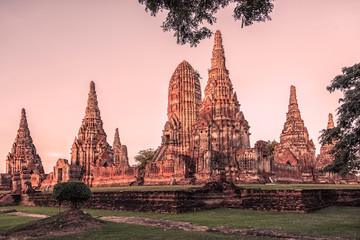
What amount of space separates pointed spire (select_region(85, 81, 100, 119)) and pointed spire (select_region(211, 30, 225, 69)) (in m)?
23.6

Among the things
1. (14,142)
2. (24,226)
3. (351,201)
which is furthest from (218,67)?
(14,142)

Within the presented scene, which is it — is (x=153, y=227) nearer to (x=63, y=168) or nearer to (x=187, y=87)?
(x=63, y=168)

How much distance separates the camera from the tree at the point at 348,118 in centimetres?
1111

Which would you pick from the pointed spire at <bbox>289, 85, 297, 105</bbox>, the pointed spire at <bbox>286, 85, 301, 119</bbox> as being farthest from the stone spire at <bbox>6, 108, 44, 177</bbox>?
the pointed spire at <bbox>289, 85, 297, 105</bbox>

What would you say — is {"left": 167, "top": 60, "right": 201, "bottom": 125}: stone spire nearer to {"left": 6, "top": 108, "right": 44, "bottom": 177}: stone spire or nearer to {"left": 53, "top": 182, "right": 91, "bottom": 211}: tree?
{"left": 6, "top": 108, "right": 44, "bottom": 177}: stone spire

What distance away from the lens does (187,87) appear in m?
50.8

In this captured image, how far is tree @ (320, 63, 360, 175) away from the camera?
1111 centimetres

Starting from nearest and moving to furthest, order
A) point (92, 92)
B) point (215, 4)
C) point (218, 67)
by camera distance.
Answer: point (215, 4), point (218, 67), point (92, 92)

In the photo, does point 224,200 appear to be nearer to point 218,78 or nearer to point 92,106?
point 218,78

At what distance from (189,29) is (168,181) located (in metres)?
21.2

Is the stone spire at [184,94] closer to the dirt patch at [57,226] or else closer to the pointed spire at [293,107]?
the pointed spire at [293,107]

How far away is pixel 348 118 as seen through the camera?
37.2ft

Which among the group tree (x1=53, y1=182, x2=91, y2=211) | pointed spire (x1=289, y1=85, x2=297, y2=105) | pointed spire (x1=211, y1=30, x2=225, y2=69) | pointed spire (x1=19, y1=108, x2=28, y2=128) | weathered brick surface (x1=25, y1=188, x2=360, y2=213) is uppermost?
pointed spire (x1=211, y1=30, x2=225, y2=69)

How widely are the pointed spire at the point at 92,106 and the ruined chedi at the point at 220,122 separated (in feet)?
75.6
